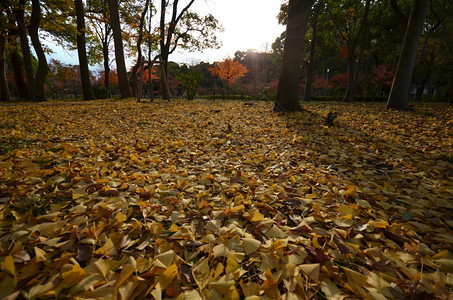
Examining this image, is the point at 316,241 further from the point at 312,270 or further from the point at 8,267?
the point at 8,267

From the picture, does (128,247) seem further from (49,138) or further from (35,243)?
(49,138)

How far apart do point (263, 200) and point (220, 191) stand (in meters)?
0.41

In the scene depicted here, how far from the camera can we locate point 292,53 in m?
6.53

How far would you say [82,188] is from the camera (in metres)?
1.67

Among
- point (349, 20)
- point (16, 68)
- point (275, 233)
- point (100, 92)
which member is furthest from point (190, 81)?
point (275, 233)

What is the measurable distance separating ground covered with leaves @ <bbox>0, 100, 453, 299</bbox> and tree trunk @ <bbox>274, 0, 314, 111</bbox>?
4277 millimetres

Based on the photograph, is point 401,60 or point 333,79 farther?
point 333,79

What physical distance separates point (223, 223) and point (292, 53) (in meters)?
6.57

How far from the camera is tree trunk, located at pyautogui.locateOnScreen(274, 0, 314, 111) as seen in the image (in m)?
6.20

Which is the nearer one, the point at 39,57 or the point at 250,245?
the point at 250,245

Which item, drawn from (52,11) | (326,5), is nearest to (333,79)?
(326,5)

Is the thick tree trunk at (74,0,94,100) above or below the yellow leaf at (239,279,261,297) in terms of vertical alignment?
above

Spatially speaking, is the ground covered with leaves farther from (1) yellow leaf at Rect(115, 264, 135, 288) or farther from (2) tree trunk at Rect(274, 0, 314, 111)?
(2) tree trunk at Rect(274, 0, 314, 111)

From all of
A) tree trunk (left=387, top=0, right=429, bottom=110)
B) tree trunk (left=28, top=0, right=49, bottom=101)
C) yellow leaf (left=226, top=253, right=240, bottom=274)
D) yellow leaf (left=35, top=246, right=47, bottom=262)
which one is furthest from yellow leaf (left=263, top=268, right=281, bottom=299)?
tree trunk (left=28, top=0, right=49, bottom=101)
